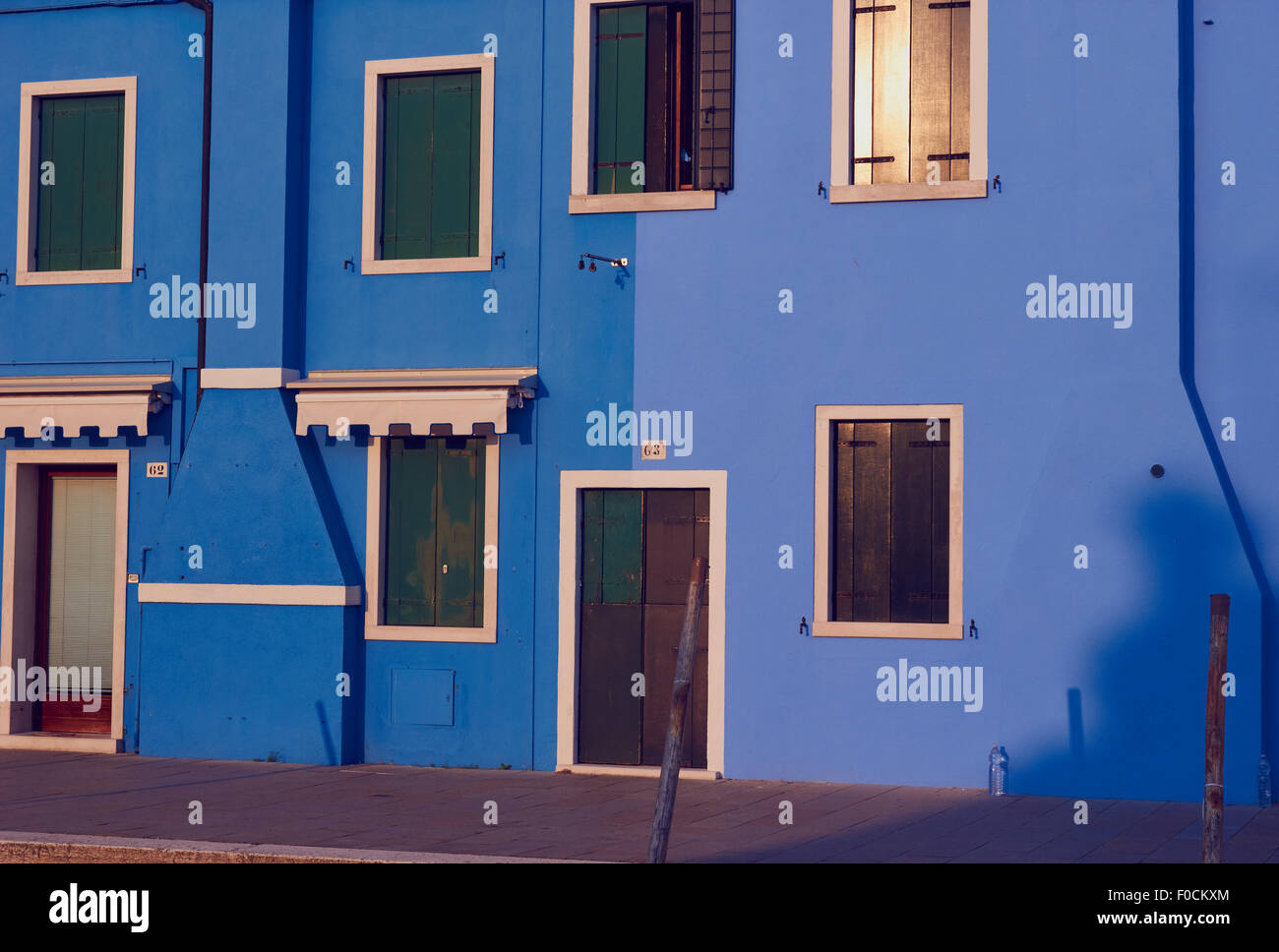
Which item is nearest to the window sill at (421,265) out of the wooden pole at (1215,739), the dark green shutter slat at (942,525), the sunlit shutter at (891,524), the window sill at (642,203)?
the window sill at (642,203)

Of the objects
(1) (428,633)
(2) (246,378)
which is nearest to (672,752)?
(1) (428,633)

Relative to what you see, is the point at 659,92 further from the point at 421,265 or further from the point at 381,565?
the point at 381,565

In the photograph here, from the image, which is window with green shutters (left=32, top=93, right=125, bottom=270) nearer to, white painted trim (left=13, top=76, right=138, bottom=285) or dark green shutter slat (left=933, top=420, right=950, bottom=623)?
white painted trim (left=13, top=76, right=138, bottom=285)

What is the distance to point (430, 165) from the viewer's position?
49.1 ft

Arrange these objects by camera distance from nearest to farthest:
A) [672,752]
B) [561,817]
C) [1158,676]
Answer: [672,752] < [561,817] < [1158,676]

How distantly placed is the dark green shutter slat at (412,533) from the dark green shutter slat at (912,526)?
13.6 ft

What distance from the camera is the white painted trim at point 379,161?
48.2ft

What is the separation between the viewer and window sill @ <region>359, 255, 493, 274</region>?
48.2 ft

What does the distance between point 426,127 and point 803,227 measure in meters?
3.66

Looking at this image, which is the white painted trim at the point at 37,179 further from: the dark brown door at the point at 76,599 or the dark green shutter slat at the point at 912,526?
the dark green shutter slat at the point at 912,526

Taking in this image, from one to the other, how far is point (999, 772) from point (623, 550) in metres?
3.67

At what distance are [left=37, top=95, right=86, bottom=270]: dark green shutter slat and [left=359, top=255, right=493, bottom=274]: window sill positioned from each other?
121 inches

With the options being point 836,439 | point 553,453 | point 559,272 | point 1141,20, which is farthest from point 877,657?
point 1141,20

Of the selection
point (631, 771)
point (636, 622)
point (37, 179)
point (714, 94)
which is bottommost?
point (631, 771)
